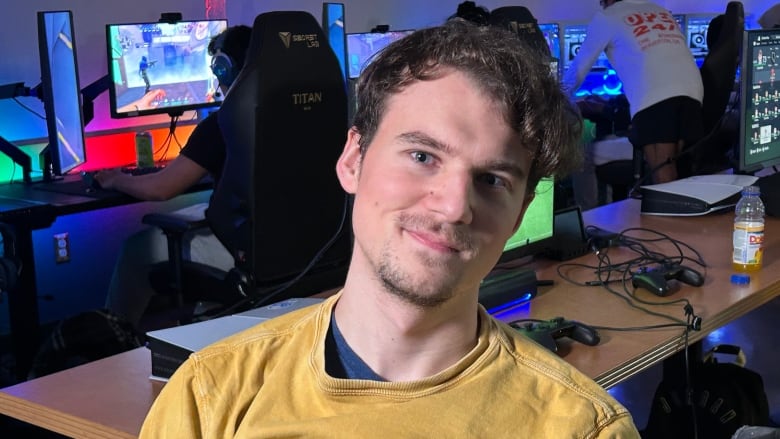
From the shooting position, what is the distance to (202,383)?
1.24 meters

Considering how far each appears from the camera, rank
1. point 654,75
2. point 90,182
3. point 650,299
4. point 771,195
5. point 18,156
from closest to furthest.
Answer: point 650,299
point 771,195
point 90,182
point 18,156
point 654,75

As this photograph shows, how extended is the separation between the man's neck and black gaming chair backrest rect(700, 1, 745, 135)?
4.13 meters

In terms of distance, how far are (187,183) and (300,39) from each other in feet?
2.32

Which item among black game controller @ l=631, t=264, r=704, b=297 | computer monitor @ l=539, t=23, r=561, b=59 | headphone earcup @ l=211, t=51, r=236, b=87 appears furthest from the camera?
computer monitor @ l=539, t=23, r=561, b=59

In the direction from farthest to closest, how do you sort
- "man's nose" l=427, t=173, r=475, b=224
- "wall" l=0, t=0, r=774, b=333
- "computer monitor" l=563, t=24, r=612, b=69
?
"computer monitor" l=563, t=24, r=612, b=69 < "wall" l=0, t=0, r=774, b=333 < "man's nose" l=427, t=173, r=475, b=224

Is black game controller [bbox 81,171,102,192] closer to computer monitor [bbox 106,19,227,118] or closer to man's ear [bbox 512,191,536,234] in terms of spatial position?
computer monitor [bbox 106,19,227,118]

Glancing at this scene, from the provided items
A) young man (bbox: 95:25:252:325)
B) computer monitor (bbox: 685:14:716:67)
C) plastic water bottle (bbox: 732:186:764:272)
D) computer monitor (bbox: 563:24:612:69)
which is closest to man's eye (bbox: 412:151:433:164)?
plastic water bottle (bbox: 732:186:764:272)

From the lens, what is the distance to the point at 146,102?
14.7 ft

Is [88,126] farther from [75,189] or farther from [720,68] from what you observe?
[720,68]

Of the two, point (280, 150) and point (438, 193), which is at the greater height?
point (438, 193)

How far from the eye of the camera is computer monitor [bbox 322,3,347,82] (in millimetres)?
5203

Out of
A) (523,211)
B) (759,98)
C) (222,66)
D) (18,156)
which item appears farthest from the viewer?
(18,156)

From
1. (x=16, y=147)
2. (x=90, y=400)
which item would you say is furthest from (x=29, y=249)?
(x=90, y=400)

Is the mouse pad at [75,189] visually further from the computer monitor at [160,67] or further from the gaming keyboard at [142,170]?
the computer monitor at [160,67]
